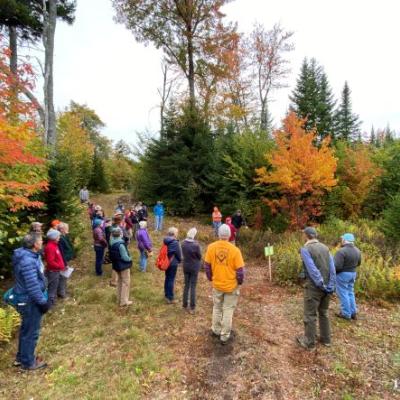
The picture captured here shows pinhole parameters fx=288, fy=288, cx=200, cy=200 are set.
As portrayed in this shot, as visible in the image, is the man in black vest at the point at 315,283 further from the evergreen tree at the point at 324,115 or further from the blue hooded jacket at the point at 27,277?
the evergreen tree at the point at 324,115

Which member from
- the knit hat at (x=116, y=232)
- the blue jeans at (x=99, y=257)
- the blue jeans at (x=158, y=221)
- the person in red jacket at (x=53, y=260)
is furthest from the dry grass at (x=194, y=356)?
the blue jeans at (x=158, y=221)

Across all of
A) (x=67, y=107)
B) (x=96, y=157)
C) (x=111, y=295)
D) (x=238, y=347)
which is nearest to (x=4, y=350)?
(x=111, y=295)

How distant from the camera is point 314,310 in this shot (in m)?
5.02

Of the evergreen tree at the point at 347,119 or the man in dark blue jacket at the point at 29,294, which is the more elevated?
the evergreen tree at the point at 347,119

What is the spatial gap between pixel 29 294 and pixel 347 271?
231 inches

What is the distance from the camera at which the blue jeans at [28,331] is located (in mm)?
4384

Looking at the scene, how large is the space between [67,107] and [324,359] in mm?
44064

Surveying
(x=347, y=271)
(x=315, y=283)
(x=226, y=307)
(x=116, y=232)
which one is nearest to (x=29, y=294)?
(x=116, y=232)

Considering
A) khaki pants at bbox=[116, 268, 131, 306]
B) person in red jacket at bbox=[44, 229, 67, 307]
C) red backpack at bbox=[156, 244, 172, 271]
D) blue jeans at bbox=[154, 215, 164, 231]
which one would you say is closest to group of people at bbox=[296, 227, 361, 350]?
red backpack at bbox=[156, 244, 172, 271]

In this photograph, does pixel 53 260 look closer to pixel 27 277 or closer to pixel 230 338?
pixel 27 277

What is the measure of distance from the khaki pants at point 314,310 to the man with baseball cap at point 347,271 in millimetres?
1216

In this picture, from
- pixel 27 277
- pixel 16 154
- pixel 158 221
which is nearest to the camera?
pixel 27 277

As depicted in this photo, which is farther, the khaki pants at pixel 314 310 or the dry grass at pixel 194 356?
the khaki pants at pixel 314 310

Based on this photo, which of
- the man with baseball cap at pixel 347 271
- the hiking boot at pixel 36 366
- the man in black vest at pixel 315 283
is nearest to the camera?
the hiking boot at pixel 36 366
